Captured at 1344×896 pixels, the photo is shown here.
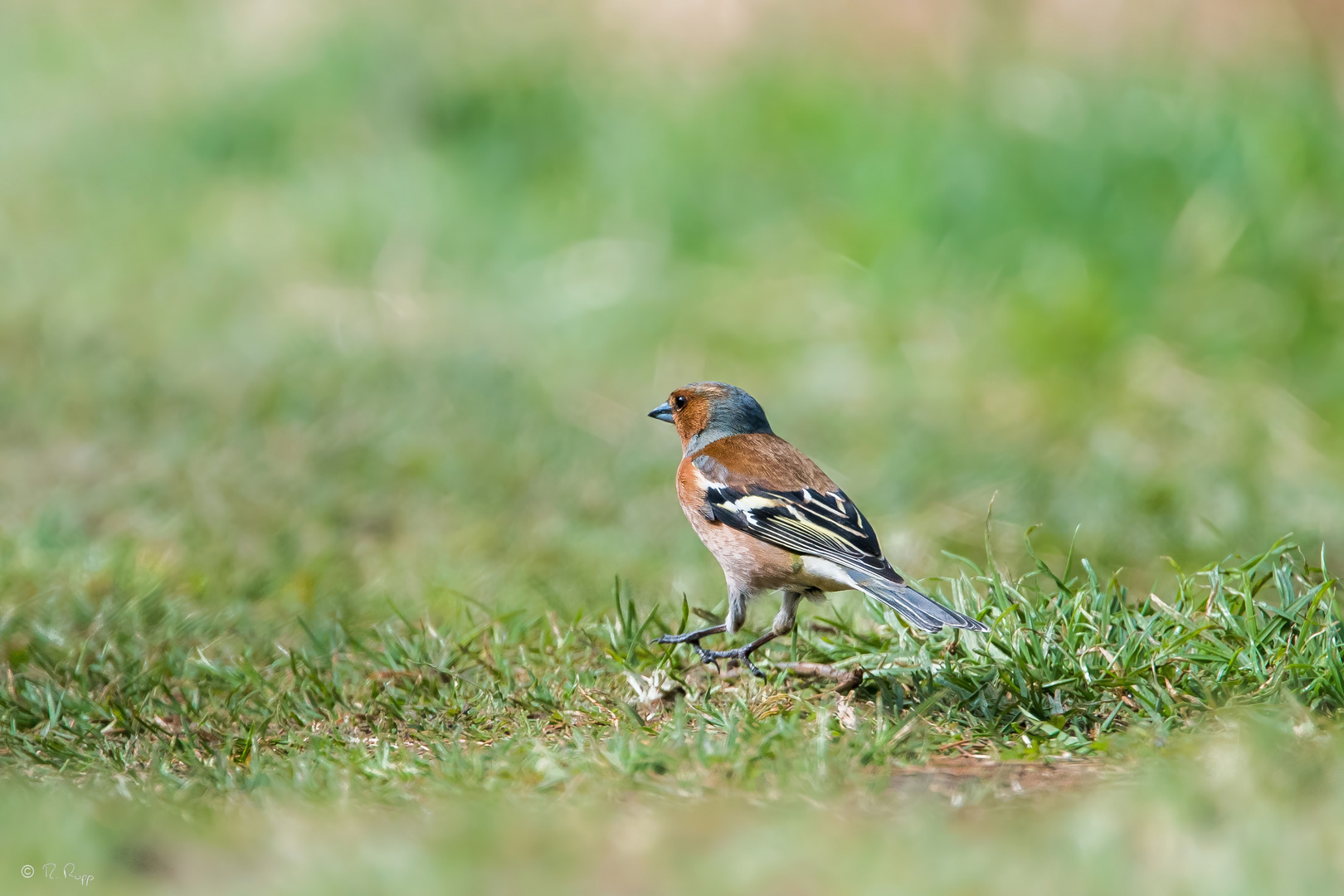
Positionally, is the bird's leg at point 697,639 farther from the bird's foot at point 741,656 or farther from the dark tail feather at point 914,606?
the dark tail feather at point 914,606

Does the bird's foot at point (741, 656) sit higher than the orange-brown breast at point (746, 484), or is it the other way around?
the orange-brown breast at point (746, 484)

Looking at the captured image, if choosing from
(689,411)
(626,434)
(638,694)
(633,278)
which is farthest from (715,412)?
(633,278)

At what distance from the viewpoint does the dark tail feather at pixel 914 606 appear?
3.55 m

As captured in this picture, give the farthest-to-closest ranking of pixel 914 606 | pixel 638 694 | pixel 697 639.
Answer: pixel 697 639
pixel 638 694
pixel 914 606

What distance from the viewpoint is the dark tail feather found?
355cm

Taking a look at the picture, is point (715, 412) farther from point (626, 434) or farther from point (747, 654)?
point (626, 434)

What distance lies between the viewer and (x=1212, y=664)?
366 cm

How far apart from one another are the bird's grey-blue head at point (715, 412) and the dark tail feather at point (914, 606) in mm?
1036

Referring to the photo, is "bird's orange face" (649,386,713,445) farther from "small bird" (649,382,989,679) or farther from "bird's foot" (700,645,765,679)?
"bird's foot" (700,645,765,679)

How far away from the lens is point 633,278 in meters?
9.62

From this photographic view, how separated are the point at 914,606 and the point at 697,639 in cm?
75

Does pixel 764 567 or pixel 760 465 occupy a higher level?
pixel 760 465

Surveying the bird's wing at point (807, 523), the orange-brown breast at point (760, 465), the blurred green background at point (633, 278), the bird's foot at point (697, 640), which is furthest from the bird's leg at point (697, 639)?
the blurred green background at point (633, 278)

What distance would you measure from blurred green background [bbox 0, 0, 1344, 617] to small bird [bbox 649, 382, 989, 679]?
1069 mm
